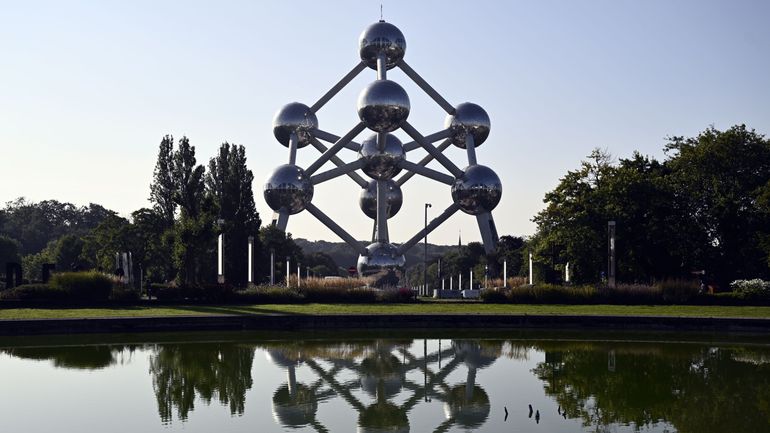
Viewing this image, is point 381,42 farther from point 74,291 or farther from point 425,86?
point 74,291

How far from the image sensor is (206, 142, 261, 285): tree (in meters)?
52.2

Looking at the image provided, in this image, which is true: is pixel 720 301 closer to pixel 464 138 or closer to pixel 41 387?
pixel 41 387

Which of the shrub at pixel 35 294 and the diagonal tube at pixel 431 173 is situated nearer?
the shrub at pixel 35 294

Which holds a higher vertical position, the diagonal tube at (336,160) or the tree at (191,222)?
the diagonal tube at (336,160)

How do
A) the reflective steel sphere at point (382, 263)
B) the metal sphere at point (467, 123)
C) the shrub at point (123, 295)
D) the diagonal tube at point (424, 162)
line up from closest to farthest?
the shrub at point (123, 295) → the reflective steel sphere at point (382, 263) → the metal sphere at point (467, 123) → the diagonal tube at point (424, 162)

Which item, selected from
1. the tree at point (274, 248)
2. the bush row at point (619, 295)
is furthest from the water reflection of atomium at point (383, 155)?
the bush row at point (619, 295)

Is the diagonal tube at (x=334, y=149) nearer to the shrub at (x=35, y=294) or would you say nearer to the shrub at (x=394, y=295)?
the shrub at (x=394, y=295)

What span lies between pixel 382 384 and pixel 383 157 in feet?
123

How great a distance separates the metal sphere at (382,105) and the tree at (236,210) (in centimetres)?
885

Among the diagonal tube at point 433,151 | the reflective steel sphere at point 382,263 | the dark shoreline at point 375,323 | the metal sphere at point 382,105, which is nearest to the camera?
the dark shoreline at point 375,323

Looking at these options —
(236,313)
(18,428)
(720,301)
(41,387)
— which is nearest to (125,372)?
(41,387)

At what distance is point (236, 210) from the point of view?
54344 mm

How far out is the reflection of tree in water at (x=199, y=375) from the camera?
14.0m

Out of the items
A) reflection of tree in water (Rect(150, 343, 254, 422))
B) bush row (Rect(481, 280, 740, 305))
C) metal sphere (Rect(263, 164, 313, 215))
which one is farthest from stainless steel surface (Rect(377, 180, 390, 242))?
reflection of tree in water (Rect(150, 343, 254, 422))
